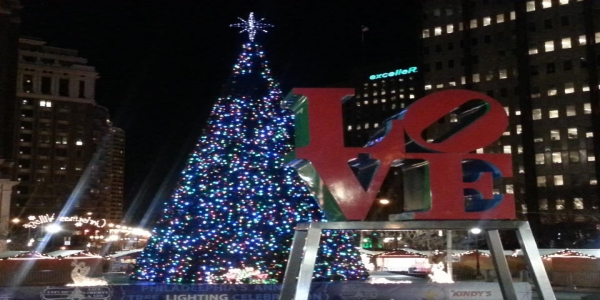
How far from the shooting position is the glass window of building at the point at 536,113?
78.7 meters

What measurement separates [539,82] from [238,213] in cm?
6677

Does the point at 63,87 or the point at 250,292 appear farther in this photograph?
the point at 63,87

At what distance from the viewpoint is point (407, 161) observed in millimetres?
11766

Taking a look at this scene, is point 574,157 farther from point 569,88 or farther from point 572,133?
point 569,88

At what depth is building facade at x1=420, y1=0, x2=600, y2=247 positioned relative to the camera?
74.1 m

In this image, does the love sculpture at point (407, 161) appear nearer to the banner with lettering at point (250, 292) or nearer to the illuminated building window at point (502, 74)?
the banner with lettering at point (250, 292)

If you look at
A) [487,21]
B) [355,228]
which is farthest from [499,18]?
[355,228]

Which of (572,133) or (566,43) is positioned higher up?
(566,43)

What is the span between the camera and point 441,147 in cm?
1156

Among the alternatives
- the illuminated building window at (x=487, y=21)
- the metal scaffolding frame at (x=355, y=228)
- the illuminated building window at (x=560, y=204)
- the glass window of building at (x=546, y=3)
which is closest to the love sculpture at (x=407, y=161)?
the metal scaffolding frame at (x=355, y=228)

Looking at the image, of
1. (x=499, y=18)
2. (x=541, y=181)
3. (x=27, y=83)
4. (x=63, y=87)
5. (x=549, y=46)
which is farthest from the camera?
(x=63, y=87)

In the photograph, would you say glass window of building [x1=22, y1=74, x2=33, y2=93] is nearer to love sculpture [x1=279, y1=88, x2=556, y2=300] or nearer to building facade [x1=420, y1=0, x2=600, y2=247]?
building facade [x1=420, y1=0, x2=600, y2=247]

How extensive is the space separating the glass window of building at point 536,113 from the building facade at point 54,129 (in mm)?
78141

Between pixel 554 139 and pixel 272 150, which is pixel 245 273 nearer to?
pixel 272 150
